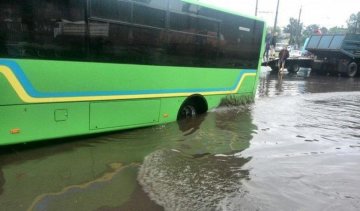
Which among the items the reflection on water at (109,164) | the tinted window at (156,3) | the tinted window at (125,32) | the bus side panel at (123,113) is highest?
the tinted window at (156,3)

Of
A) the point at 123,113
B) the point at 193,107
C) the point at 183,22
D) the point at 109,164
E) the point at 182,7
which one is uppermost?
the point at 182,7

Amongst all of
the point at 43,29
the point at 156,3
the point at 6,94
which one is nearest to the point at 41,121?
the point at 6,94

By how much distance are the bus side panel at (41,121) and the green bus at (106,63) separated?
0.05 ft

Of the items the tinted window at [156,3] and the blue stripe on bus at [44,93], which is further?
the tinted window at [156,3]

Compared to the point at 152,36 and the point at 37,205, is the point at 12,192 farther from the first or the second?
the point at 152,36

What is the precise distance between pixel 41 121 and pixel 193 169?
2.40 m

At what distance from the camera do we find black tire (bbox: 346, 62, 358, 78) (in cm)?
2616

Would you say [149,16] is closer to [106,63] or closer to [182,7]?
[182,7]

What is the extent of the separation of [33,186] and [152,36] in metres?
3.73

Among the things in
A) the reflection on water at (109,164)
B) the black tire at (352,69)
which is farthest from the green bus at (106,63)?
the black tire at (352,69)

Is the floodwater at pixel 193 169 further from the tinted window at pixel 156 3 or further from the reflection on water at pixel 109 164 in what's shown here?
the tinted window at pixel 156 3

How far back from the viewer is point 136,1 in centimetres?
716

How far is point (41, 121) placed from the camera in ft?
20.0

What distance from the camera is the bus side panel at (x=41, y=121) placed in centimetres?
571
